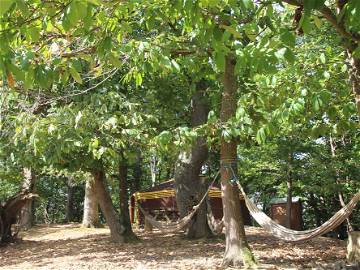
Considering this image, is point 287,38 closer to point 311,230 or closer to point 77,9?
point 77,9

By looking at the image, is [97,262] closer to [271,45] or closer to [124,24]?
[124,24]

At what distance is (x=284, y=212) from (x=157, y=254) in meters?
9.69

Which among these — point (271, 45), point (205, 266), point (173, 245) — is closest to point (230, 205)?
point (205, 266)

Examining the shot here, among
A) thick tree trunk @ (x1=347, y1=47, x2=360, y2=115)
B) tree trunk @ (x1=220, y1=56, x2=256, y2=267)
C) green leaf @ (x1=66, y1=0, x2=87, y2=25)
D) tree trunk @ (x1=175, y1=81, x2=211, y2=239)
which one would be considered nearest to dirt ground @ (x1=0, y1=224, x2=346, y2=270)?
tree trunk @ (x1=220, y1=56, x2=256, y2=267)

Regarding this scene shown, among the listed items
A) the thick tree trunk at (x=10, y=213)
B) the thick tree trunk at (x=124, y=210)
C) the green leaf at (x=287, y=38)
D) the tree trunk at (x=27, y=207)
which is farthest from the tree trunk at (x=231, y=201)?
the tree trunk at (x=27, y=207)

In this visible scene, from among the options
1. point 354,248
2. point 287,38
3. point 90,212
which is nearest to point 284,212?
point 90,212

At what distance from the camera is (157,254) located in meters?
7.78

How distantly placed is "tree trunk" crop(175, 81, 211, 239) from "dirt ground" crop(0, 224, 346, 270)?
1.21ft

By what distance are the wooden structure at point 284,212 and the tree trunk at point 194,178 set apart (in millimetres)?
6505

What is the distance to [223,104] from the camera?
6.52 metres

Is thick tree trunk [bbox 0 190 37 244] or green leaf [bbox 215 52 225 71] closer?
A: green leaf [bbox 215 52 225 71]

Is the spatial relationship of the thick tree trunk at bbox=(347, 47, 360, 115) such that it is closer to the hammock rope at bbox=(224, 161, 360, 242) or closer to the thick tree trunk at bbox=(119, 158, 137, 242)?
the hammock rope at bbox=(224, 161, 360, 242)

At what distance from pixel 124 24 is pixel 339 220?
3.41 meters

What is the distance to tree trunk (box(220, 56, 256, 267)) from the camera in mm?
5980
